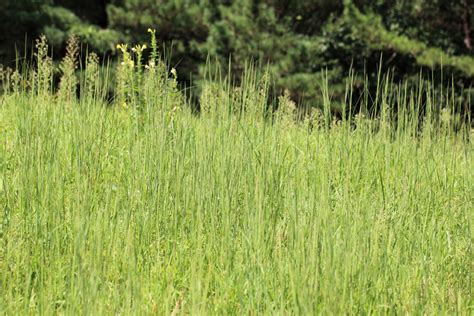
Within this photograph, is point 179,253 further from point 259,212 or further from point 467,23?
point 467,23

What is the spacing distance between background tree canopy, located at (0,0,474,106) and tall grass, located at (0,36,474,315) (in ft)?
25.7

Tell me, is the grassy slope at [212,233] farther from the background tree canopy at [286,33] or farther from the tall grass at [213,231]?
the background tree canopy at [286,33]

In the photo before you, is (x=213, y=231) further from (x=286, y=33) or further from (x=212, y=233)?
(x=286, y=33)

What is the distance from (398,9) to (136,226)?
10398 mm

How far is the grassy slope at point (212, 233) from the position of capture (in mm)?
1960

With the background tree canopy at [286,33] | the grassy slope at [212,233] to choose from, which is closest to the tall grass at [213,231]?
the grassy slope at [212,233]

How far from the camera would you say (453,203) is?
2850 millimetres

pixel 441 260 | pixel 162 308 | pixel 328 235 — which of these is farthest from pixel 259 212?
pixel 441 260

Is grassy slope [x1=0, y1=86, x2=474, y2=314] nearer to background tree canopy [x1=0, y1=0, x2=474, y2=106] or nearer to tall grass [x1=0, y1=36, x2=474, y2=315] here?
tall grass [x1=0, y1=36, x2=474, y2=315]

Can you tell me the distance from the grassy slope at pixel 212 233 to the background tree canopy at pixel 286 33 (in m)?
7.92

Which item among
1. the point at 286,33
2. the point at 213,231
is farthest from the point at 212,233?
the point at 286,33

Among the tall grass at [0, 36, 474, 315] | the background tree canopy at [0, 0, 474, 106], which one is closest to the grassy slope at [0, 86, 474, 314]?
the tall grass at [0, 36, 474, 315]

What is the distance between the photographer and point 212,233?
2270 millimetres

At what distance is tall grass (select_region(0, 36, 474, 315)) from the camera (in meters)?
1.96
